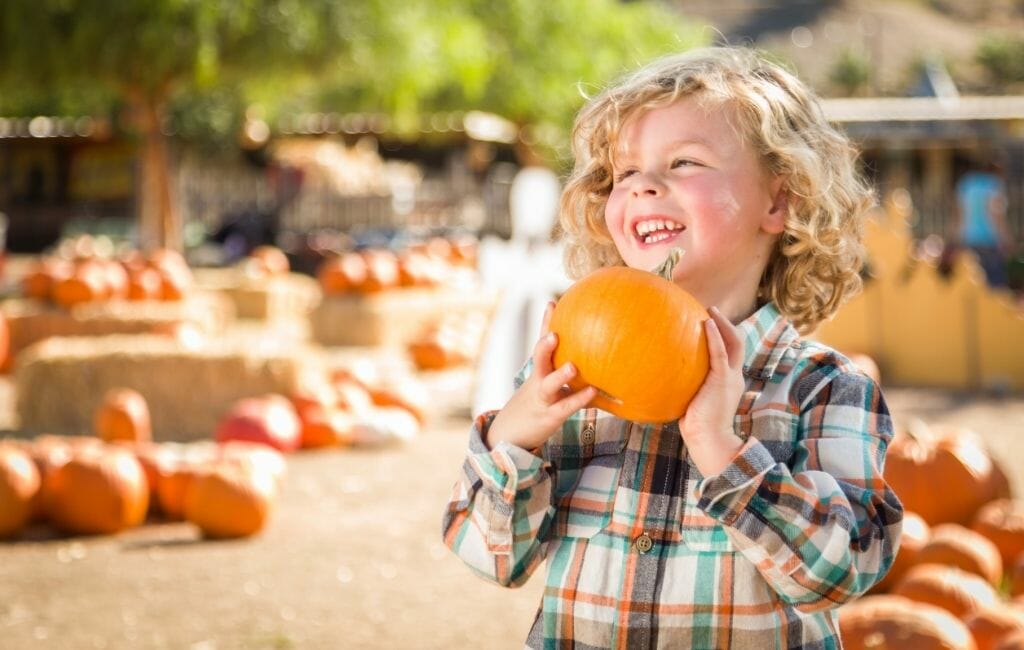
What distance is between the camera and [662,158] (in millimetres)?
2182

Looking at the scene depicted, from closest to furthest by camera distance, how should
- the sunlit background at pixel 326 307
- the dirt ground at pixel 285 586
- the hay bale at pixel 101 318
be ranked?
the dirt ground at pixel 285 586 → the sunlit background at pixel 326 307 → the hay bale at pixel 101 318

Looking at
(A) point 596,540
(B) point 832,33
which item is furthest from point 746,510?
(B) point 832,33

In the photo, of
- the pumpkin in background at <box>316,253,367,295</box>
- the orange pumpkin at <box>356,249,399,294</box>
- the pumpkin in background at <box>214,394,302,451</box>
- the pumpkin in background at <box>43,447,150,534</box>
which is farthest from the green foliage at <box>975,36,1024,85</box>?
the pumpkin in background at <box>43,447,150,534</box>

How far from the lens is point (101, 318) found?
1182 cm

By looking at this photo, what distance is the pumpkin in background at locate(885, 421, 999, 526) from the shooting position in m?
5.39

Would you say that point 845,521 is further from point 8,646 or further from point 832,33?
point 832,33

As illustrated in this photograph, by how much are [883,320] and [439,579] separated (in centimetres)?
713

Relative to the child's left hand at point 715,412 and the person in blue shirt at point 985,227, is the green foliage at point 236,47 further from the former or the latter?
the child's left hand at point 715,412

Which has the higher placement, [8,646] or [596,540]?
[596,540]

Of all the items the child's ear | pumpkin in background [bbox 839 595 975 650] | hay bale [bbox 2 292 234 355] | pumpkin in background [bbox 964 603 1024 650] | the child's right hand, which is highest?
the child's ear

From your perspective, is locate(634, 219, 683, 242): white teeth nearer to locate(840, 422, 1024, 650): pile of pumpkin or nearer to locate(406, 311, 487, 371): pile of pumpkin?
locate(840, 422, 1024, 650): pile of pumpkin

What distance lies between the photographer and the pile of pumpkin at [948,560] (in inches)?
141

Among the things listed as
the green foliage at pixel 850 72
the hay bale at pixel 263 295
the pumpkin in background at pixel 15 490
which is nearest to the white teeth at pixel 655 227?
the pumpkin in background at pixel 15 490

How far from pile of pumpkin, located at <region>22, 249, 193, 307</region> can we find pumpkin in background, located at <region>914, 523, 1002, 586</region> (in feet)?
31.3
